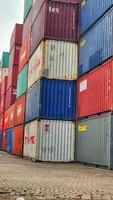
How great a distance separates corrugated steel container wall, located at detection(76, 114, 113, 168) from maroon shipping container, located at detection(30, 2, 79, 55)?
6454 millimetres

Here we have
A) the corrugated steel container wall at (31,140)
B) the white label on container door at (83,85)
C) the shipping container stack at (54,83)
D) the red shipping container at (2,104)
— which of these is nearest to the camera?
the white label on container door at (83,85)

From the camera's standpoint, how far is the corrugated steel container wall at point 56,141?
84.6ft

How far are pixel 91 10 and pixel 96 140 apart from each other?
880 centimetres

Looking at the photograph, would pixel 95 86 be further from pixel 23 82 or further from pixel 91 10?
pixel 23 82

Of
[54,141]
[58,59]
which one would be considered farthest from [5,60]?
[54,141]

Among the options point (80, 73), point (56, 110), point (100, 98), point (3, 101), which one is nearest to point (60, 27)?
point (80, 73)

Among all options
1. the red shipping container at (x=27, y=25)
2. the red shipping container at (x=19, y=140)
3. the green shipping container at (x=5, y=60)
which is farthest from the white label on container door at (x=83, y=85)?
the green shipping container at (x=5, y=60)

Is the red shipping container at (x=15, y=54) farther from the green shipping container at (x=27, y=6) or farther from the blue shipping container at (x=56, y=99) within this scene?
the blue shipping container at (x=56, y=99)

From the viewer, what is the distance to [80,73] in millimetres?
26141

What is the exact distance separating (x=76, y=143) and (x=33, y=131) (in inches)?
136

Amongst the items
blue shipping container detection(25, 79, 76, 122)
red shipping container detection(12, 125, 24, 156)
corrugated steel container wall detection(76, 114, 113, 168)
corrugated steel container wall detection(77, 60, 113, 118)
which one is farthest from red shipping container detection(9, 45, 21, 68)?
corrugated steel container wall detection(76, 114, 113, 168)

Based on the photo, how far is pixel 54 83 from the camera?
86.3 feet

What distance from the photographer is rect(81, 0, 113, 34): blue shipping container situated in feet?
73.4

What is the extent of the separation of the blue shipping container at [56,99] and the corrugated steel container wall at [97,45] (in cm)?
151
